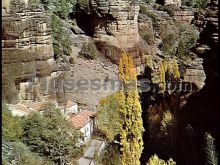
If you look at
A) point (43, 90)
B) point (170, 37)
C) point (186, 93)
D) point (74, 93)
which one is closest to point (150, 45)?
point (170, 37)

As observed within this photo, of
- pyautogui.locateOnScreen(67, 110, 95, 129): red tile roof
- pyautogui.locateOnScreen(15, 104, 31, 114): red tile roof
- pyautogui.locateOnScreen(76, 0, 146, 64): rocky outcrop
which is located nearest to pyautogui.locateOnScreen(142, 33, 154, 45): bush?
pyautogui.locateOnScreen(76, 0, 146, 64): rocky outcrop

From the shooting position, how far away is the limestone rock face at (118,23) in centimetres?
3400

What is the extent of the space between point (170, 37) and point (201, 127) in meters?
24.7

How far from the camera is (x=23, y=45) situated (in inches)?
946

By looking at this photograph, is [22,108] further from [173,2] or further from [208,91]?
[173,2]

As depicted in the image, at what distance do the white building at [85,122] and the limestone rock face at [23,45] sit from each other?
2.76m

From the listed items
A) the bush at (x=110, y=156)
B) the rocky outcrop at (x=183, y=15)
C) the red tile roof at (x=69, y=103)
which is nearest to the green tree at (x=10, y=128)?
the bush at (x=110, y=156)

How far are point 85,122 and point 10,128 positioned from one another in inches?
296

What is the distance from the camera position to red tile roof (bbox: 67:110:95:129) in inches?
984

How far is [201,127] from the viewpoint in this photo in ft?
58.4

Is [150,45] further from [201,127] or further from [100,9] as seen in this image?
[201,127]

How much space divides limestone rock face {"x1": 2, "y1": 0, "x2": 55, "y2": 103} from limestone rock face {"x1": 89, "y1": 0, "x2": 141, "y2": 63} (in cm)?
918

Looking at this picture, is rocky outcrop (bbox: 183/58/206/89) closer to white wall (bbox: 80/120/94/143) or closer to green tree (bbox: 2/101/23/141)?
white wall (bbox: 80/120/94/143)

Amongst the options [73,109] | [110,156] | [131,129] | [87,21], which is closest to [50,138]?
[110,156]
